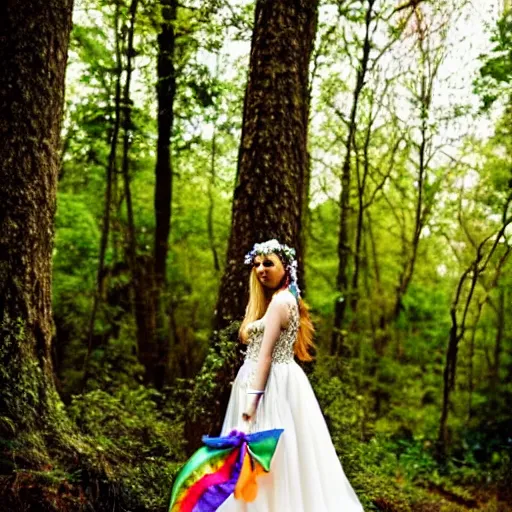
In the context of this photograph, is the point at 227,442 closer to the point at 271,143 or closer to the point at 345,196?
the point at 271,143

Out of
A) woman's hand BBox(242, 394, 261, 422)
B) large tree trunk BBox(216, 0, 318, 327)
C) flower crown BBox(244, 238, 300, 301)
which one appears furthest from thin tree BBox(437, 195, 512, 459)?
woman's hand BBox(242, 394, 261, 422)

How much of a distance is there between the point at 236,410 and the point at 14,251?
2230mm

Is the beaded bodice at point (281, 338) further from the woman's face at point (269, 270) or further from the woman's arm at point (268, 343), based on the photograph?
the woman's face at point (269, 270)

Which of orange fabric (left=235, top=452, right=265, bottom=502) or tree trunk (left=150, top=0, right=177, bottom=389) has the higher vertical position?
tree trunk (left=150, top=0, right=177, bottom=389)

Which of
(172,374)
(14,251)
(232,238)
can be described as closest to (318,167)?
(172,374)

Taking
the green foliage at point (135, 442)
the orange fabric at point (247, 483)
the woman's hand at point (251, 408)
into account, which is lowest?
the green foliage at point (135, 442)

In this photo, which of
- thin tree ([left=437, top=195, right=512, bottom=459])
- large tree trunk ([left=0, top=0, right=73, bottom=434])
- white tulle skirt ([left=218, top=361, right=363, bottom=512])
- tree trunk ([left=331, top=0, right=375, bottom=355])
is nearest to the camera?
white tulle skirt ([left=218, top=361, right=363, bottom=512])

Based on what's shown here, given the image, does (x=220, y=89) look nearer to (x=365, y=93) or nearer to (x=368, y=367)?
(x=365, y=93)

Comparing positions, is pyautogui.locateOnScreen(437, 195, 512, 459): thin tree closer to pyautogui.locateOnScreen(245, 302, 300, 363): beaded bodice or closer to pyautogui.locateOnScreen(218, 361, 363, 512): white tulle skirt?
pyautogui.locateOnScreen(245, 302, 300, 363): beaded bodice

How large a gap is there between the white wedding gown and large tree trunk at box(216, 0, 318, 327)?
4.78 feet

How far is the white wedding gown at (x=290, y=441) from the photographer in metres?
4.36

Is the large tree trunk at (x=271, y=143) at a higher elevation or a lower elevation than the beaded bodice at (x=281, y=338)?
higher

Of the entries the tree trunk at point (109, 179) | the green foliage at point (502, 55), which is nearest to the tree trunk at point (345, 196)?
the green foliage at point (502, 55)

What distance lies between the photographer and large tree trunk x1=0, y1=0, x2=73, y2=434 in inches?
205
